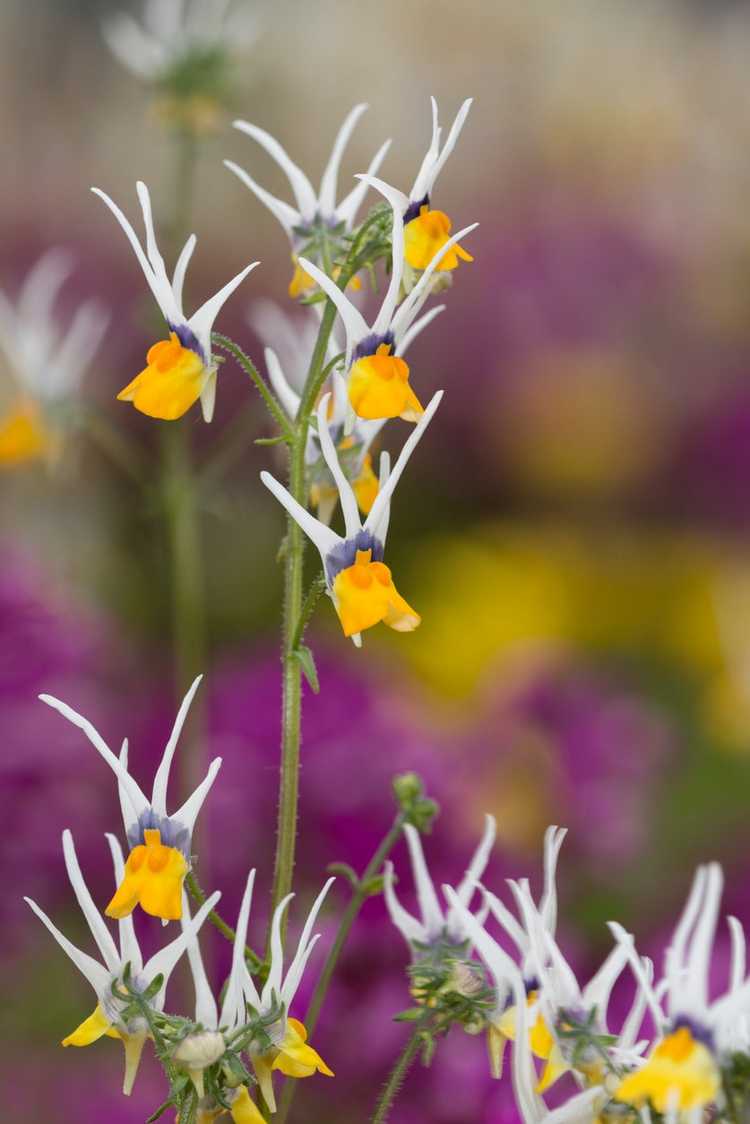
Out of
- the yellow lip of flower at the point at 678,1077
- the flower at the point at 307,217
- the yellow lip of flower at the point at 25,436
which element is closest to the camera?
the yellow lip of flower at the point at 678,1077

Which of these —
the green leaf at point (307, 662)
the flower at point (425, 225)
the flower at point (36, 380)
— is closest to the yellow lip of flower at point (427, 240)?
the flower at point (425, 225)

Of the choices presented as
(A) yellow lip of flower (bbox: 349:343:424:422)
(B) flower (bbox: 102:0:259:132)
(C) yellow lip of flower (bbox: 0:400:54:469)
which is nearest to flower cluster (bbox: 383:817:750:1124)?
(A) yellow lip of flower (bbox: 349:343:424:422)

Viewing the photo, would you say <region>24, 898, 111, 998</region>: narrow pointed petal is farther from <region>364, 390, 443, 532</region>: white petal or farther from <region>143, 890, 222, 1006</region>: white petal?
<region>364, 390, 443, 532</region>: white petal

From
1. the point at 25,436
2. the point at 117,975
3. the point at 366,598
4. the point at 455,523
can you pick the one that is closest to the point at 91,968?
the point at 117,975

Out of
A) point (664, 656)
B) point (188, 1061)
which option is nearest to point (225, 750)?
point (188, 1061)

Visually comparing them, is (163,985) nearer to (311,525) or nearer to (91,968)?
(91,968)

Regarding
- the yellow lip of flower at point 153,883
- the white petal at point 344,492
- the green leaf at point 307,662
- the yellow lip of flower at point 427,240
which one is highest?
the yellow lip of flower at point 427,240

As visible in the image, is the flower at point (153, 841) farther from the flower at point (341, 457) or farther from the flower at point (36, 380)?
the flower at point (36, 380)
